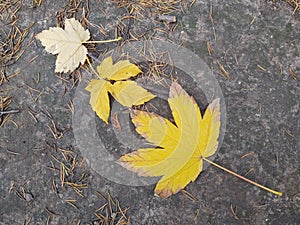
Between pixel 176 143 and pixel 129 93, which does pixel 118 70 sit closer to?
pixel 129 93

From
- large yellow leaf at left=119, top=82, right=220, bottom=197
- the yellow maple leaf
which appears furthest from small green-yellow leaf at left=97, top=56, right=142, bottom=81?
large yellow leaf at left=119, top=82, right=220, bottom=197

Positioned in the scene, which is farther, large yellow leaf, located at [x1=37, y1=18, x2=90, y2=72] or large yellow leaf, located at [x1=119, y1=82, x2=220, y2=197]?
large yellow leaf, located at [x1=37, y1=18, x2=90, y2=72]

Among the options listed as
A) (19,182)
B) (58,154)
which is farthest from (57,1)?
(19,182)

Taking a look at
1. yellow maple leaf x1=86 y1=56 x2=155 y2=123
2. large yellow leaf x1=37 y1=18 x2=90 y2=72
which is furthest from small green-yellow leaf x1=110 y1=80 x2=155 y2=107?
large yellow leaf x1=37 y1=18 x2=90 y2=72

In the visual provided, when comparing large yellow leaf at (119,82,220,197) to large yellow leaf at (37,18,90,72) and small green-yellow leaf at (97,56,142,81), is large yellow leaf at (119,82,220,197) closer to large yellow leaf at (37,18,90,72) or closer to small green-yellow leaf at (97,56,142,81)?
small green-yellow leaf at (97,56,142,81)

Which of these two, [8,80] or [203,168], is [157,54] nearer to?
[203,168]

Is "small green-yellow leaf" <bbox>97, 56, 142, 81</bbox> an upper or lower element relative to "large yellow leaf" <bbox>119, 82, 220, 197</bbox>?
upper

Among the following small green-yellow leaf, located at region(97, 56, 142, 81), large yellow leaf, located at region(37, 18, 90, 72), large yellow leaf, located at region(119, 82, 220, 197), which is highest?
large yellow leaf, located at region(37, 18, 90, 72)
